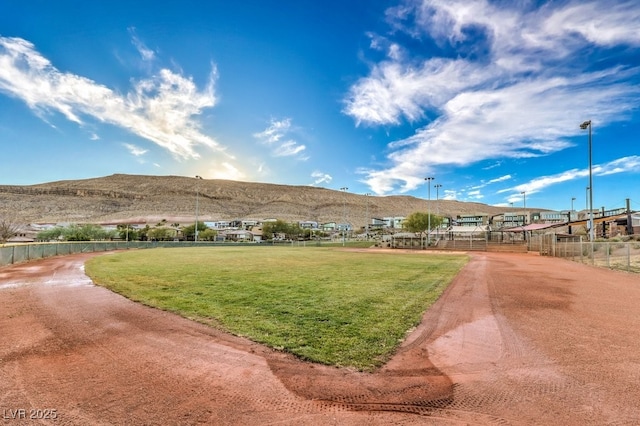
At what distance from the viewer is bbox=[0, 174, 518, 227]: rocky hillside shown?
8144cm

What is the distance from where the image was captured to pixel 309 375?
4.40 m

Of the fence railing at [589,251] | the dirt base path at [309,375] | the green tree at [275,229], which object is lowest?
the dirt base path at [309,375]

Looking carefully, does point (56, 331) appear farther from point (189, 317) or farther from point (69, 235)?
point (69, 235)

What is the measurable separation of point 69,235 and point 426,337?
6685cm

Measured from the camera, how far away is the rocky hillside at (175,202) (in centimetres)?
8144

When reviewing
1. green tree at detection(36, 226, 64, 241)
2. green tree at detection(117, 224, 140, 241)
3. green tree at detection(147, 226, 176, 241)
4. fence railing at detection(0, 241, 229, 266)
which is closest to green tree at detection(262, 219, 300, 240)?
green tree at detection(147, 226, 176, 241)

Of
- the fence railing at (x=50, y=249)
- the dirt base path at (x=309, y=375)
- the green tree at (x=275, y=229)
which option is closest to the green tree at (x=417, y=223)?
the green tree at (x=275, y=229)

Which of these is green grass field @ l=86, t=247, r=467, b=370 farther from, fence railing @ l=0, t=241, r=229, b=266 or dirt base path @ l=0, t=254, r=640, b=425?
fence railing @ l=0, t=241, r=229, b=266

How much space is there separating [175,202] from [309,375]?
107m

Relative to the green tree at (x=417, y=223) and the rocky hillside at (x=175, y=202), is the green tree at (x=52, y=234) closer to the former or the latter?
the rocky hillside at (x=175, y=202)

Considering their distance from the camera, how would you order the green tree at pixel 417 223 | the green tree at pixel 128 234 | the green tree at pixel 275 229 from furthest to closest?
the green tree at pixel 275 229 < the green tree at pixel 417 223 < the green tree at pixel 128 234

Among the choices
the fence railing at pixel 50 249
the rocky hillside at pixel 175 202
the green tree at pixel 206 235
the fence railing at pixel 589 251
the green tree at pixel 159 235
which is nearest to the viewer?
the fence railing at pixel 50 249

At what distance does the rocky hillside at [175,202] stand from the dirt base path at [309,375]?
69.2m

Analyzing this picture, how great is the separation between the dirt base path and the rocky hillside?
6923 centimetres
